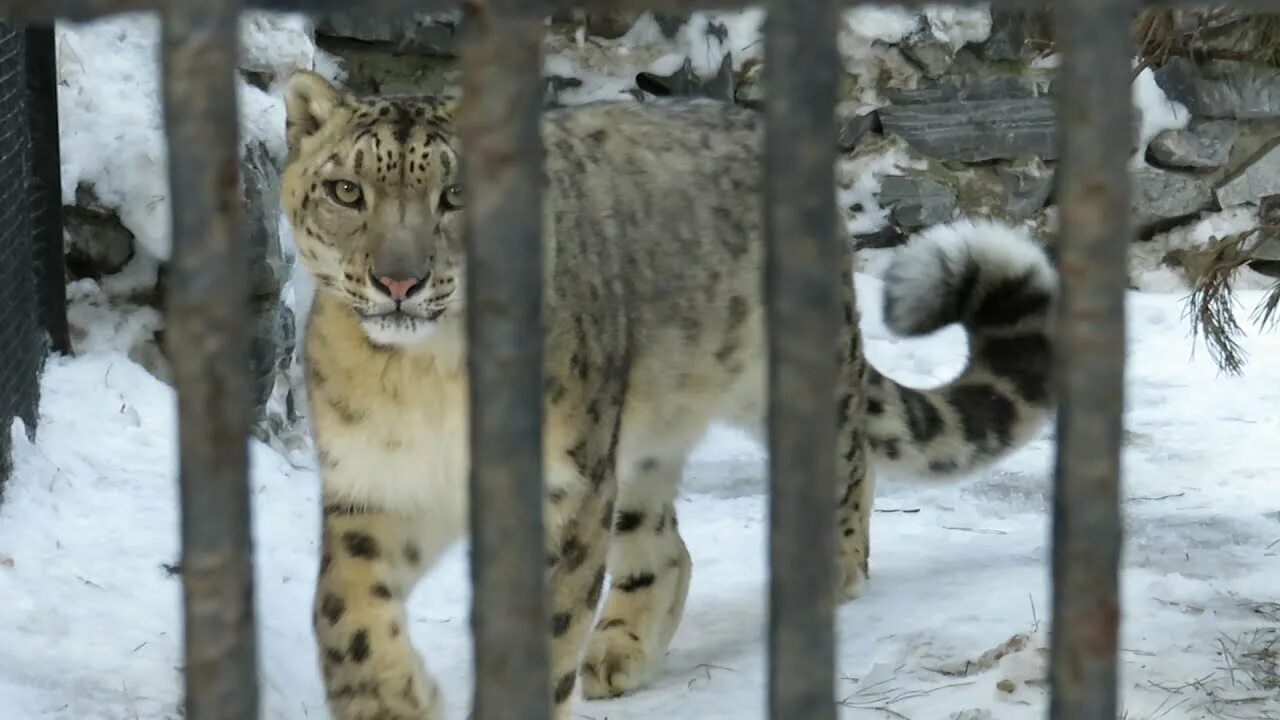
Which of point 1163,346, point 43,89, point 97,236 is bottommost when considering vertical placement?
point 1163,346

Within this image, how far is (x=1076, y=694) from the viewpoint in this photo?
4.08 ft

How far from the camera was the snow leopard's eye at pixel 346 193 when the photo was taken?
295cm

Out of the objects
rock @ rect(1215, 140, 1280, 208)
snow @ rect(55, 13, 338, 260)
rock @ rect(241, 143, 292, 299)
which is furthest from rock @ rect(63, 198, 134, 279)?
rock @ rect(1215, 140, 1280, 208)

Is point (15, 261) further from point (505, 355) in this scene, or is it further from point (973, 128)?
point (973, 128)

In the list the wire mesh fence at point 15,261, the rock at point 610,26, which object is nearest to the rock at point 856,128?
the rock at point 610,26

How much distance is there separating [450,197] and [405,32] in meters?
4.48

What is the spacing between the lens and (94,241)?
16.0 feet

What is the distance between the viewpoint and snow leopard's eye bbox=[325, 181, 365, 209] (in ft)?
9.68

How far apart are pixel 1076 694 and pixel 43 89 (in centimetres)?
387

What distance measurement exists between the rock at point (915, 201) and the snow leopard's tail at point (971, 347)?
3243 mm

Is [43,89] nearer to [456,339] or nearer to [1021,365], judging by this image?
[456,339]

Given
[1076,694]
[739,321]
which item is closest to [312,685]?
[739,321]

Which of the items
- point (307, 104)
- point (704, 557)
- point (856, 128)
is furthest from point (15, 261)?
point (856, 128)

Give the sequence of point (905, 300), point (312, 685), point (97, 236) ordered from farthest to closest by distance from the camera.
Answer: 1. point (97, 236)
2. point (905, 300)
3. point (312, 685)
